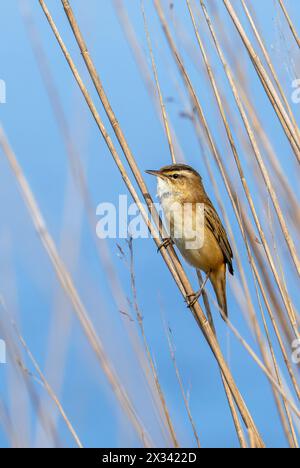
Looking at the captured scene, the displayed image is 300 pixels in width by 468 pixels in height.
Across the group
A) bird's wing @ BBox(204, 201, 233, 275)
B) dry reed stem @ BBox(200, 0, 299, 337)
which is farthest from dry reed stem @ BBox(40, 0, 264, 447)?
bird's wing @ BBox(204, 201, 233, 275)

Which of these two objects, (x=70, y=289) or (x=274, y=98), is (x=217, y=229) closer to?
(x=274, y=98)

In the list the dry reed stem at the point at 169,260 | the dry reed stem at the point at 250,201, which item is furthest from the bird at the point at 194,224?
the dry reed stem at the point at 250,201

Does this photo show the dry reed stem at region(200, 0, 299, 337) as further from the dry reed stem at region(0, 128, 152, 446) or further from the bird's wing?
the bird's wing

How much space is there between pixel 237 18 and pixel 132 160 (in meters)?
0.67

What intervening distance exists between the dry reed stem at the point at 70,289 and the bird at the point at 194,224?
94cm

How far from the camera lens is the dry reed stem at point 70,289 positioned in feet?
7.25

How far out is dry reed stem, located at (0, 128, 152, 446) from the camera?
2.21m

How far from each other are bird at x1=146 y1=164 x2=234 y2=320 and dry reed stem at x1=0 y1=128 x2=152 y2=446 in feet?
3.08

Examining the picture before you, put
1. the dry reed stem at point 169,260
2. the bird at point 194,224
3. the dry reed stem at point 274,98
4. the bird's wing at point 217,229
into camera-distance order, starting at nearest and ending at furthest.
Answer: the dry reed stem at point 169,260, the dry reed stem at point 274,98, the bird at point 194,224, the bird's wing at point 217,229

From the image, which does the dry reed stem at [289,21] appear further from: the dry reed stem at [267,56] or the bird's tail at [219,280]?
the bird's tail at [219,280]

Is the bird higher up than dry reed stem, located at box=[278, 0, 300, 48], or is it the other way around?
dry reed stem, located at box=[278, 0, 300, 48]

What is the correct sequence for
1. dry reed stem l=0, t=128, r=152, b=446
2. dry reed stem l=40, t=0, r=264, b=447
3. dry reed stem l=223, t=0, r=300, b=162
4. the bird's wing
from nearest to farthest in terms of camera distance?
1. dry reed stem l=0, t=128, r=152, b=446
2. dry reed stem l=40, t=0, r=264, b=447
3. dry reed stem l=223, t=0, r=300, b=162
4. the bird's wing
